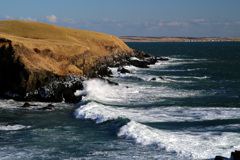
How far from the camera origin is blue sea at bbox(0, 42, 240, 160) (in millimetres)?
16234

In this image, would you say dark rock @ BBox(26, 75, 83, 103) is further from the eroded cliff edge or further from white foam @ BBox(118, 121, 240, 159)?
white foam @ BBox(118, 121, 240, 159)

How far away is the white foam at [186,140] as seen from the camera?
16.0 m

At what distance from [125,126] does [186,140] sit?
4.00 metres

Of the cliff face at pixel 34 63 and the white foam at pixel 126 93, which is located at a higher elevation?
the cliff face at pixel 34 63

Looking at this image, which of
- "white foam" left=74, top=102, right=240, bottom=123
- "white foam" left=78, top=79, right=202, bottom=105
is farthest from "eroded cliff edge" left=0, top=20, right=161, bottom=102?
"white foam" left=74, top=102, right=240, bottom=123

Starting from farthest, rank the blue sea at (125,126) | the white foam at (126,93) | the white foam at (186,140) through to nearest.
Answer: the white foam at (126,93), the blue sea at (125,126), the white foam at (186,140)

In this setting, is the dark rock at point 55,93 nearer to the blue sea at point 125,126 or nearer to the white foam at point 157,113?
the blue sea at point 125,126

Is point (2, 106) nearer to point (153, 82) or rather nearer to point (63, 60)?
point (63, 60)

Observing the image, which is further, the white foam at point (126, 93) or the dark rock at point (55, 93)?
the white foam at point (126, 93)

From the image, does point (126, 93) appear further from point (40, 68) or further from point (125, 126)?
point (125, 126)

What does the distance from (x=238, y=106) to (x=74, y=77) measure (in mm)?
14138

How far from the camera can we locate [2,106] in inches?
1068

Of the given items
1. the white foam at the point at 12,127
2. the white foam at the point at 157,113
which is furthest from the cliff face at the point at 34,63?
the white foam at the point at 12,127

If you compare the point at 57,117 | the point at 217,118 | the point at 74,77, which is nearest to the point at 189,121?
the point at 217,118
